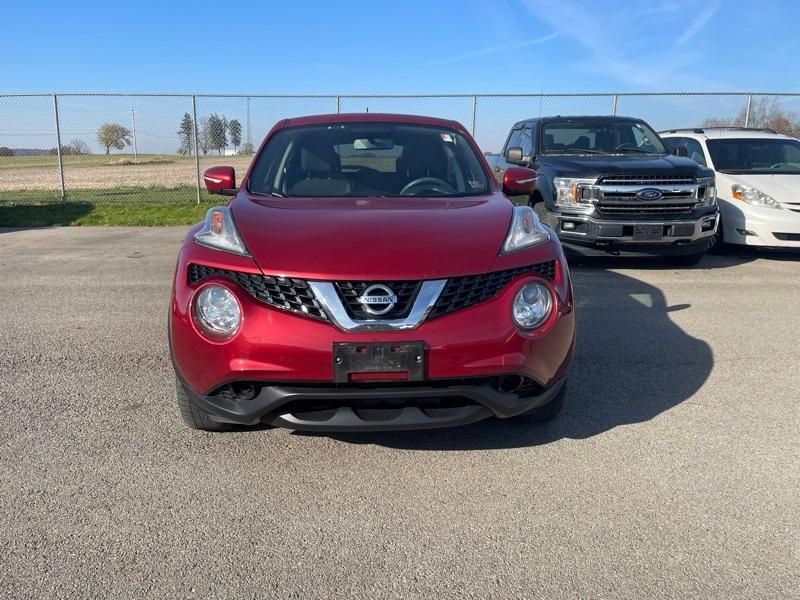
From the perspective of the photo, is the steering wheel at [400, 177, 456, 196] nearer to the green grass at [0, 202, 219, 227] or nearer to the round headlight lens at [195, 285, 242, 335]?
the round headlight lens at [195, 285, 242, 335]

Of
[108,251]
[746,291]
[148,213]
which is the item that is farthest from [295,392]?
[148,213]

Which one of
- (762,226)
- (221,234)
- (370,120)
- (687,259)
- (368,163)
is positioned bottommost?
(687,259)

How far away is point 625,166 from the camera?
7.37 metres

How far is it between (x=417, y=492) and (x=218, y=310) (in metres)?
1.14

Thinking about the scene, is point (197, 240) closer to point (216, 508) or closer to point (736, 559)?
point (216, 508)

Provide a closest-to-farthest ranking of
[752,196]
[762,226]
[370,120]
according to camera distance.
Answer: [370,120] → [762,226] → [752,196]

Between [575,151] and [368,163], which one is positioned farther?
[575,151]

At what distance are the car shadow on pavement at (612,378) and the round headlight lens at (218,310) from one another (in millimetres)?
899

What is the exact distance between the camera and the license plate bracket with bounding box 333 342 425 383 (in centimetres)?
262

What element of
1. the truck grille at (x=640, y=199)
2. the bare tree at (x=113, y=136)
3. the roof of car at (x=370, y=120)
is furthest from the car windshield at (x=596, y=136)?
the bare tree at (x=113, y=136)

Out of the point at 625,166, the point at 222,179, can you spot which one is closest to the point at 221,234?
the point at 222,179

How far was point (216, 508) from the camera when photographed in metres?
2.68

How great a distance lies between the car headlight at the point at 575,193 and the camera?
7.38m

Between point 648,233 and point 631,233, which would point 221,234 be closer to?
point 631,233
